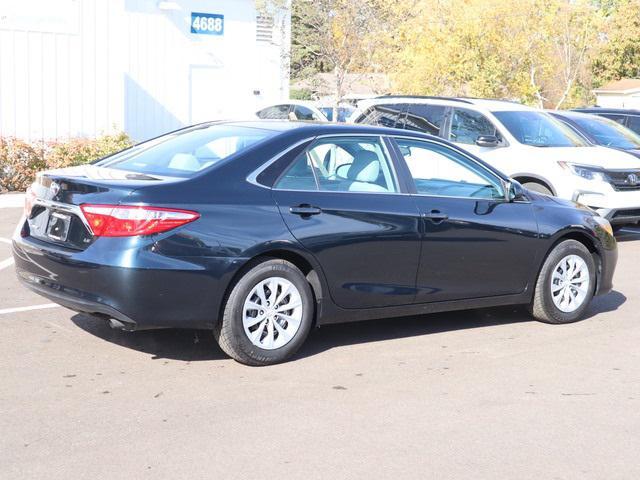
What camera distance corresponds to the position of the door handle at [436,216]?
7.00m

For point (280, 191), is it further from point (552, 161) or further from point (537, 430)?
point (552, 161)

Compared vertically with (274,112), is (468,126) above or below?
below

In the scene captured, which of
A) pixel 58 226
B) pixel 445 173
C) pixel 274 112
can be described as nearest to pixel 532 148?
pixel 445 173

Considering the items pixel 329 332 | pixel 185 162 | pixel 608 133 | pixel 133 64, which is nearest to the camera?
pixel 185 162

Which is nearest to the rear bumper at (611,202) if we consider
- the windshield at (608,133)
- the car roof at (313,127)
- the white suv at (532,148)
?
the white suv at (532,148)

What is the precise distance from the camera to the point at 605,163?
1278cm

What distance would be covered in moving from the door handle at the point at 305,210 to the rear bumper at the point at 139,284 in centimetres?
56

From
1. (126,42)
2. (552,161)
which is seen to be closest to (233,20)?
(126,42)

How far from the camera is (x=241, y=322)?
6.16m

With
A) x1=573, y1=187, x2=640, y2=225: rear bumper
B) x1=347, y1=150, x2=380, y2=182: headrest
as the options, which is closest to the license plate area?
x1=347, y1=150, x2=380, y2=182: headrest

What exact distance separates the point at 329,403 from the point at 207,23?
1759 centimetres

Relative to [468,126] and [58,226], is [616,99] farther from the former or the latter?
[58,226]

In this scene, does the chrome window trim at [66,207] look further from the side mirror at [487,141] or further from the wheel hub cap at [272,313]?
the side mirror at [487,141]

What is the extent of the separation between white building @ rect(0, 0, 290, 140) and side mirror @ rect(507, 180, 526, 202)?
42.3 ft
